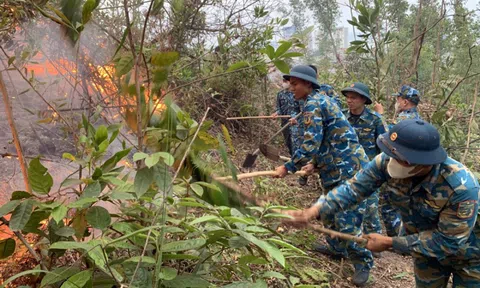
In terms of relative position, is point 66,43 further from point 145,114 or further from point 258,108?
point 258,108

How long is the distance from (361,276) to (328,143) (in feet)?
4.09

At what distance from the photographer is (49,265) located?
63.5 inches

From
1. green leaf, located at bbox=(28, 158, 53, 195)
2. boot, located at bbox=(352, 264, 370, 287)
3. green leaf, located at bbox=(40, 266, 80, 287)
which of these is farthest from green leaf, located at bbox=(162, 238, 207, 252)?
boot, located at bbox=(352, 264, 370, 287)

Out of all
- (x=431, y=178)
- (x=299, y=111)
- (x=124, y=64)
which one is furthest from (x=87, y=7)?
(x=299, y=111)

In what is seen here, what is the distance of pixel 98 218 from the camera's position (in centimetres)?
145

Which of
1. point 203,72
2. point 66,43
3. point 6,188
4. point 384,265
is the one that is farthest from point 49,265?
point 203,72

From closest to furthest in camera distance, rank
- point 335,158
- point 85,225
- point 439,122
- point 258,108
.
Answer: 1. point 85,225
2. point 335,158
3. point 439,122
4. point 258,108

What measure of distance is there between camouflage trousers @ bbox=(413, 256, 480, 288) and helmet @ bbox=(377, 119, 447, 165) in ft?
2.62

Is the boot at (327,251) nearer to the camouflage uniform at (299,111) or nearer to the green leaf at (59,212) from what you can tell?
the camouflage uniform at (299,111)

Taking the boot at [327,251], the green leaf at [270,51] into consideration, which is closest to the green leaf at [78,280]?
the green leaf at [270,51]

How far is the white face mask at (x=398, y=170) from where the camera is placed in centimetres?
232

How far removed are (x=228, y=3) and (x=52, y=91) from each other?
5.21 meters

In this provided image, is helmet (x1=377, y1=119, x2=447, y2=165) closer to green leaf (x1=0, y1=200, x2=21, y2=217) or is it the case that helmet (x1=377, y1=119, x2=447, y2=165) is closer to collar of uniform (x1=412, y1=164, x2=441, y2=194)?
collar of uniform (x1=412, y1=164, x2=441, y2=194)

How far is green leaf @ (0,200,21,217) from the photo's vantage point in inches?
54.4
